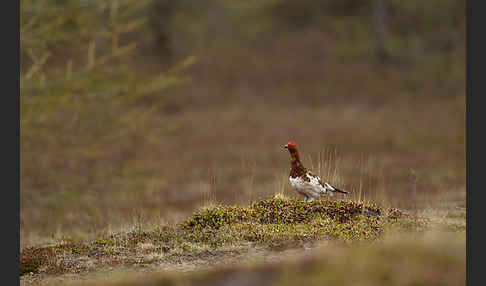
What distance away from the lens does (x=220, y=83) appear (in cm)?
3375

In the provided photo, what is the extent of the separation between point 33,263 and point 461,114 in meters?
24.4

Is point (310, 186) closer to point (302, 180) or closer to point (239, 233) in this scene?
point (302, 180)

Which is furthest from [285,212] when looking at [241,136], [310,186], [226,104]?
[226,104]

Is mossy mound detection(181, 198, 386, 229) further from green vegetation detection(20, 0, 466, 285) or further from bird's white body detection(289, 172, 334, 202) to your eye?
bird's white body detection(289, 172, 334, 202)

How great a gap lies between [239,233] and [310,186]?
96 cm

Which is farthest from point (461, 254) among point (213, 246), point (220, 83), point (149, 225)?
point (220, 83)

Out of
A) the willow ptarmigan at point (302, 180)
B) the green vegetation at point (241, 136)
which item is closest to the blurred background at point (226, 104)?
the green vegetation at point (241, 136)

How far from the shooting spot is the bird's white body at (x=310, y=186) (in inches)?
225

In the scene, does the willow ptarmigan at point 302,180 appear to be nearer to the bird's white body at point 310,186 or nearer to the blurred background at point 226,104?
the bird's white body at point 310,186

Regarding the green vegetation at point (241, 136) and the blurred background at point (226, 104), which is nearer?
the green vegetation at point (241, 136)

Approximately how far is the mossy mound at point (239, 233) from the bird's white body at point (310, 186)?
1.09 feet

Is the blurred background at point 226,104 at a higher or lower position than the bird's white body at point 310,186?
higher

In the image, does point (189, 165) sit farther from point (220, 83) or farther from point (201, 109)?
point (220, 83)

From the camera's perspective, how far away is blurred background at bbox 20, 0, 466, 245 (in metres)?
11.9
